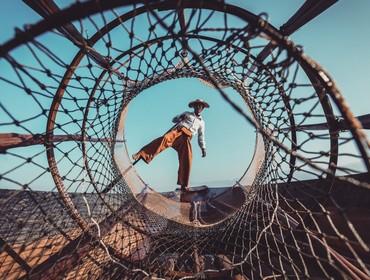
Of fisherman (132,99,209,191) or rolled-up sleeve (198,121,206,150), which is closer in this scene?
fisherman (132,99,209,191)

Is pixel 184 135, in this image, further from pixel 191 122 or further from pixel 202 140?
pixel 202 140

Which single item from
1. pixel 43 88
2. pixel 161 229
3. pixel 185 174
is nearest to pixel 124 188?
pixel 161 229

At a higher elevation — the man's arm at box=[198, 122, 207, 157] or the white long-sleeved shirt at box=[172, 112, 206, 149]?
the white long-sleeved shirt at box=[172, 112, 206, 149]

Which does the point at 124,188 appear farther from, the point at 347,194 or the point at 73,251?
the point at 347,194

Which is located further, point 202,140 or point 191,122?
point 202,140

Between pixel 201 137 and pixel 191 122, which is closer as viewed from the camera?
pixel 191 122

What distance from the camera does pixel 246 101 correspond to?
2680 millimetres

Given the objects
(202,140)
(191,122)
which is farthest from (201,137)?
(191,122)

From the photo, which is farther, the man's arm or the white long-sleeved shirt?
the man's arm

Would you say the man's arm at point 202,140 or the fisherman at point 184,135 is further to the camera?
the man's arm at point 202,140

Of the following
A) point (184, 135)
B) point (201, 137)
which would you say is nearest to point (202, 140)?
point (201, 137)

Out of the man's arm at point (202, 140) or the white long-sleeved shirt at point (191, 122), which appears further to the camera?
the man's arm at point (202, 140)

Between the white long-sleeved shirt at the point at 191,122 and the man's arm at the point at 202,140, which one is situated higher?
the white long-sleeved shirt at the point at 191,122

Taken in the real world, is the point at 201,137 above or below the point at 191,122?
below
